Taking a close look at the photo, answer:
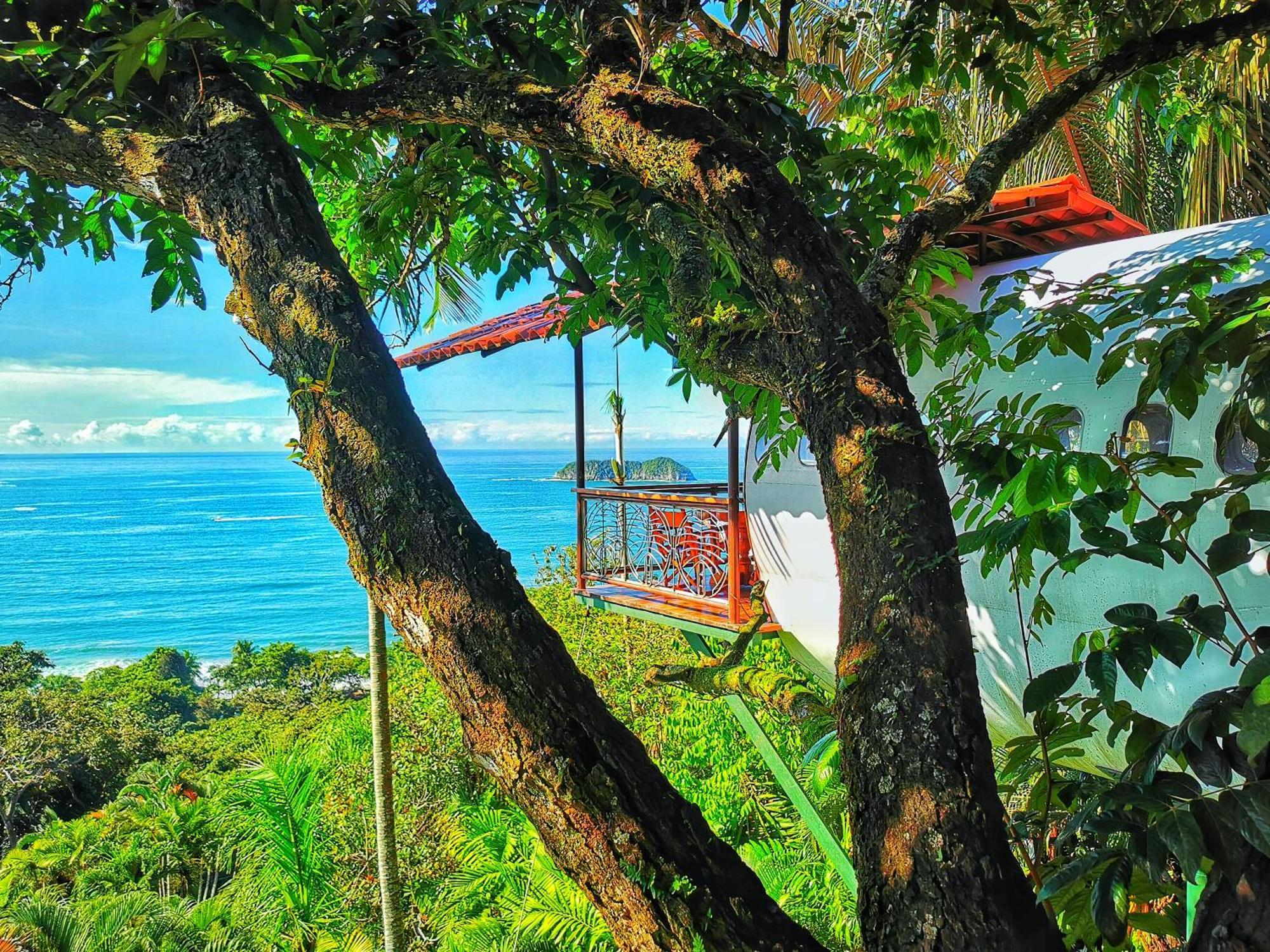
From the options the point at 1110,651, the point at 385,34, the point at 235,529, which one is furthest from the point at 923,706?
the point at 235,529

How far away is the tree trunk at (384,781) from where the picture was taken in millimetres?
3459

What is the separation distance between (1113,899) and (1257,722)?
1.00 ft

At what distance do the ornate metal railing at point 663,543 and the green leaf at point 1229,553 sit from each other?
4.70 meters

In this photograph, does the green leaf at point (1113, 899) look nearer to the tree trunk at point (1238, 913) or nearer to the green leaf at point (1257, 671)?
the tree trunk at point (1238, 913)

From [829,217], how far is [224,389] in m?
97.7

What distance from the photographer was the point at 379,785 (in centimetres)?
424

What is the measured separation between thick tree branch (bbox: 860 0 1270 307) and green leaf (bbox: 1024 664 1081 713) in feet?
2.94

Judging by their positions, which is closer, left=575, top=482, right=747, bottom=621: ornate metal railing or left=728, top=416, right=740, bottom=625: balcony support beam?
left=728, top=416, right=740, bottom=625: balcony support beam

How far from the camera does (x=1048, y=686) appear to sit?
1355 mm

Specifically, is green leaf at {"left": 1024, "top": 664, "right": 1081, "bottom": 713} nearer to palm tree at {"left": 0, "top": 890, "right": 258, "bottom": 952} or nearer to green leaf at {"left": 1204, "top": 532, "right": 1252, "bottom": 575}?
green leaf at {"left": 1204, "top": 532, "right": 1252, "bottom": 575}

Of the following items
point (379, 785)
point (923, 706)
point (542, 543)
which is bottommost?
point (542, 543)

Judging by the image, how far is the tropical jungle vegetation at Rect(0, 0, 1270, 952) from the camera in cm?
114

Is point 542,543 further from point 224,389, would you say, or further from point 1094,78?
point 1094,78

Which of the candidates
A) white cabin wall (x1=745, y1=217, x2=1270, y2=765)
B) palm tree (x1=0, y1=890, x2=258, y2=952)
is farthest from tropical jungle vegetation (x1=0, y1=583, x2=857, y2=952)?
white cabin wall (x1=745, y1=217, x2=1270, y2=765)
